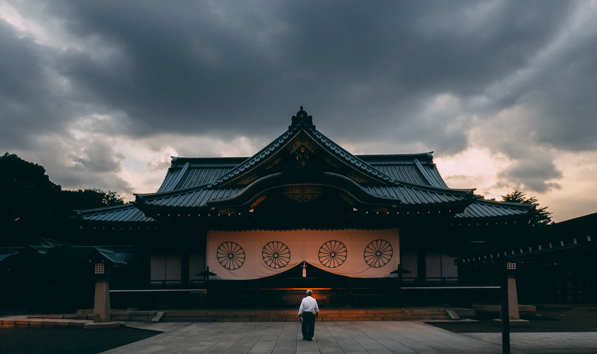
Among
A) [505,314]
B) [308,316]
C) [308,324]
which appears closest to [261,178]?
[308,316]

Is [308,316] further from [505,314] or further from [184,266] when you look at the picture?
[184,266]

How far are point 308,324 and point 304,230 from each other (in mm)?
5887

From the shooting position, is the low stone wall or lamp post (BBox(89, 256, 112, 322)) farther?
the low stone wall

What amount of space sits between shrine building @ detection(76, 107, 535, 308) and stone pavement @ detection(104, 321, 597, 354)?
9.19 ft

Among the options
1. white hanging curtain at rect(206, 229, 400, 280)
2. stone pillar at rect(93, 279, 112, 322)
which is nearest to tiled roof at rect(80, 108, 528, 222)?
white hanging curtain at rect(206, 229, 400, 280)

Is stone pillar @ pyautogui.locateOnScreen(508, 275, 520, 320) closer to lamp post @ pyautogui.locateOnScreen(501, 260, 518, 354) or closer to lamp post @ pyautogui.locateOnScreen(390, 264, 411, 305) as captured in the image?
lamp post @ pyautogui.locateOnScreen(390, 264, 411, 305)

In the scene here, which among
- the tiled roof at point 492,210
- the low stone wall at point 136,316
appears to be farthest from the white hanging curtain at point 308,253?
the tiled roof at point 492,210

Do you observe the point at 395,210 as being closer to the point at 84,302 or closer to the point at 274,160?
the point at 274,160

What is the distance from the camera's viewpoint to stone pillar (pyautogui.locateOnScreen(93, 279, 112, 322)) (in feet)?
44.8

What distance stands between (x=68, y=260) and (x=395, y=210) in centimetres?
1600

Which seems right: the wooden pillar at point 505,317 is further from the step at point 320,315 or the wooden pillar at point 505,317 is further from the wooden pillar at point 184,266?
the wooden pillar at point 184,266

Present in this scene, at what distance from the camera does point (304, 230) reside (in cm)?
1588

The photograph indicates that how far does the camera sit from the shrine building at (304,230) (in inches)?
599

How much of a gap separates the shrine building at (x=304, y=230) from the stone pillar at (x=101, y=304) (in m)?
1.93
